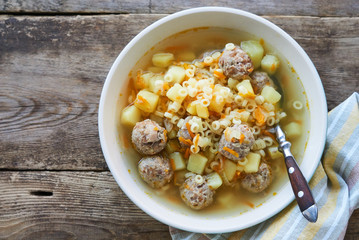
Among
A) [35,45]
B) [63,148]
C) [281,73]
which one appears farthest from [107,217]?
[281,73]

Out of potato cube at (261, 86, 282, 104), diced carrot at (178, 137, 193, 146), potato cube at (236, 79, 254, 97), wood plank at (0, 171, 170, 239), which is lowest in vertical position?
wood plank at (0, 171, 170, 239)

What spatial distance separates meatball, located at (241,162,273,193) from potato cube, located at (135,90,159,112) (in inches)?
28.3

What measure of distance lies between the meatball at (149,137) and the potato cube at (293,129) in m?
0.80

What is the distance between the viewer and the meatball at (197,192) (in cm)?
220

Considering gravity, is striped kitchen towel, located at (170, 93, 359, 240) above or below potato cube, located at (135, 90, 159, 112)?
below

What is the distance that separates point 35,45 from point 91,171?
0.97 m

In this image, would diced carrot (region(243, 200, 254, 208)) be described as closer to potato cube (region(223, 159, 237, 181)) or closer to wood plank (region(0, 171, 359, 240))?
potato cube (region(223, 159, 237, 181))

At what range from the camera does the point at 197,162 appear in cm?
224

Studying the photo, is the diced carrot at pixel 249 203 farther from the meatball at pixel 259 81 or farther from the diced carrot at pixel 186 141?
the meatball at pixel 259 81

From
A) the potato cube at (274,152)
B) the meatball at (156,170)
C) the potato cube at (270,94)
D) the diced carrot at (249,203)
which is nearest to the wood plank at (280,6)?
the potato cube at (270,94)

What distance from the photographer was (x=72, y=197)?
2.53 metres

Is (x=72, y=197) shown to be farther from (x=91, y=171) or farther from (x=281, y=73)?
(x=281, y=73)

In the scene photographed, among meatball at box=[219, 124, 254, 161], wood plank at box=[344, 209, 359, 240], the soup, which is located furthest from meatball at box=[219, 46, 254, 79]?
wood plank at box=[344, 209, 359, 240]

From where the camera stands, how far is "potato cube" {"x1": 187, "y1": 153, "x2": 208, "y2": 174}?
224 centimetres
